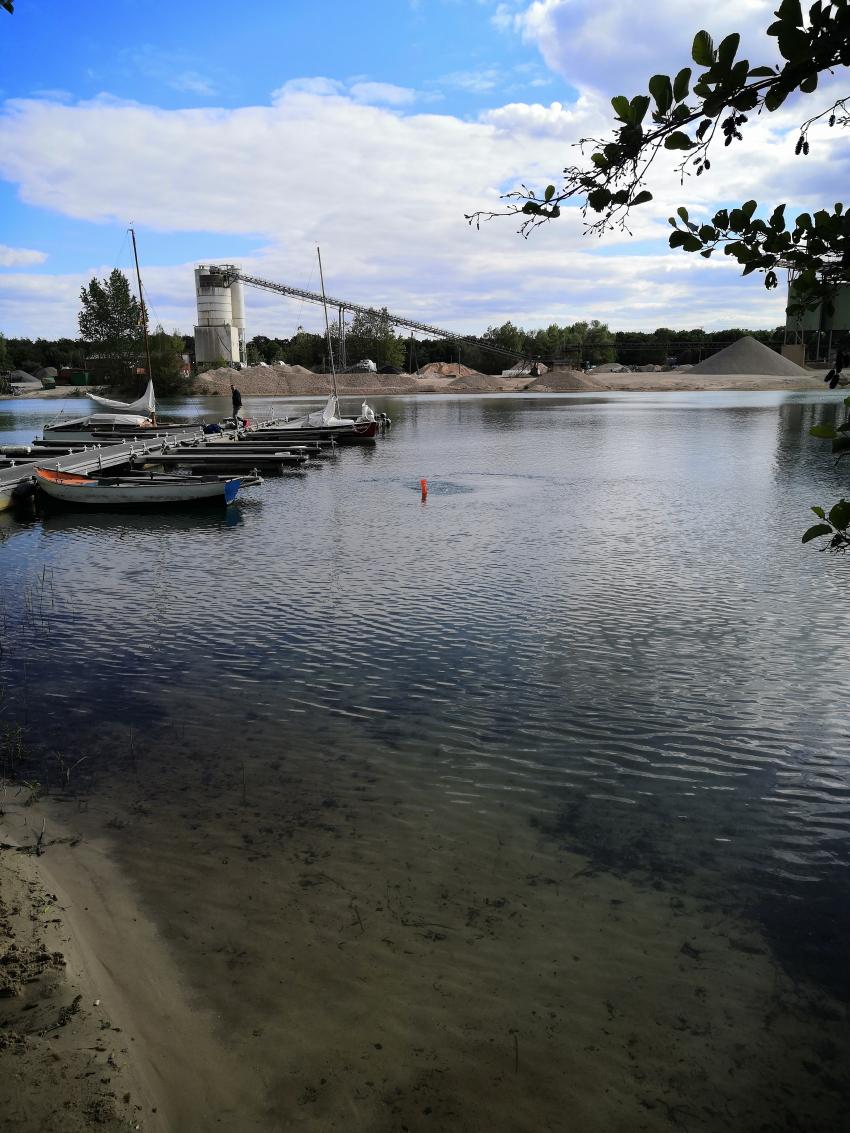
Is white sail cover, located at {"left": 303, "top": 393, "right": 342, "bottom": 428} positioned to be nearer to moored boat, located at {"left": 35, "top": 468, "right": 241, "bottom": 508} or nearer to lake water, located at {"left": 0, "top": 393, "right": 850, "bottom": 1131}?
moored boat, located at {"left": 35, "top": 468, "right": 241, "bottom": 508}

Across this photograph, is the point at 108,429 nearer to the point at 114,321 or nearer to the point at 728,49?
the point at 728,49

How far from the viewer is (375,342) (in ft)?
559

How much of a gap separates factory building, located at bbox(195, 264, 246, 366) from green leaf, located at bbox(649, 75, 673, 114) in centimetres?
14964

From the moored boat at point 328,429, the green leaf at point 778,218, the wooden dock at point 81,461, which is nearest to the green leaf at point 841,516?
the green leaf at point 778,218

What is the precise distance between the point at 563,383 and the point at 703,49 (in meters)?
139

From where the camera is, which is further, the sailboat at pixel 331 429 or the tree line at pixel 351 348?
the tree line at pixel 351 348

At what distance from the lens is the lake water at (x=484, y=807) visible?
5.48 metres

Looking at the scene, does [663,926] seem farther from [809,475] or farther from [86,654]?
[809,475]

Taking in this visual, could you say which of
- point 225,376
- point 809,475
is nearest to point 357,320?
point 225,376

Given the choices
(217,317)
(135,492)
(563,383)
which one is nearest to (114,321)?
(217,317)

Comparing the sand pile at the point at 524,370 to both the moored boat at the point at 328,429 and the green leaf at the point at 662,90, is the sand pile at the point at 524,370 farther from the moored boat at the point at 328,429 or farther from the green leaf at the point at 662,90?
the green leaf at the point at 662,90

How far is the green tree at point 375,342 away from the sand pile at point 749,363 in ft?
197

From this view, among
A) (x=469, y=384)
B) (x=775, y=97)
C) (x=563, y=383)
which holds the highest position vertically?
(x=775, y=97)

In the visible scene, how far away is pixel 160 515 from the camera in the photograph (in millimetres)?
28516
